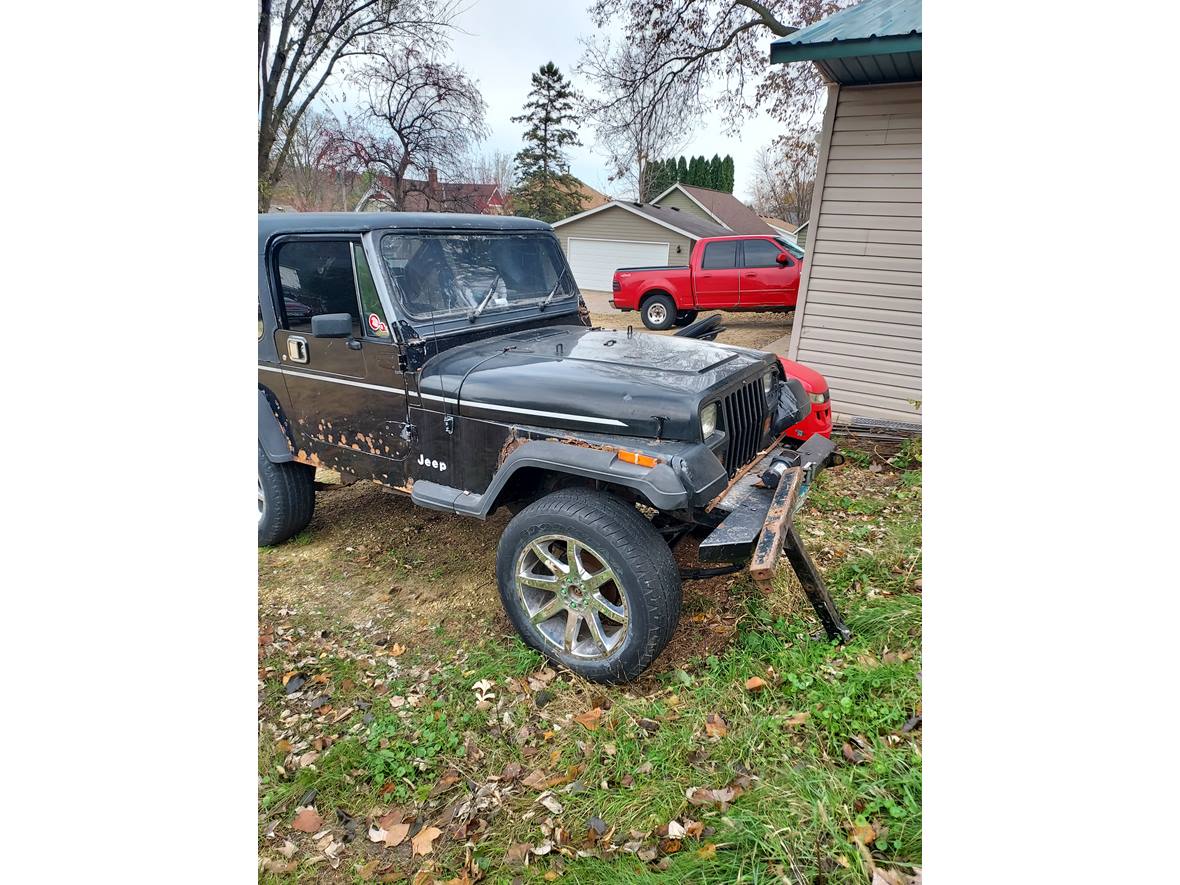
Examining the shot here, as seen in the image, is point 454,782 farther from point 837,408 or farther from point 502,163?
point 502,163

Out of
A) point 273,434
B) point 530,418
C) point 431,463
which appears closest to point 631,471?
point 530,418

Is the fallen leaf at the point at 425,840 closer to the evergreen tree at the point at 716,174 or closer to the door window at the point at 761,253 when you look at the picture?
the door window at the point at 761,253

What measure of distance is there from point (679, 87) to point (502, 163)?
41.6 feet

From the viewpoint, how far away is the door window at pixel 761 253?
14.4 meters

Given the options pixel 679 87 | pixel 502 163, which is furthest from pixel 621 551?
pixel 502 163

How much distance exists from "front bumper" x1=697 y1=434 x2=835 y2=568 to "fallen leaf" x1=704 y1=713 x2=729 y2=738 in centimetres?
65

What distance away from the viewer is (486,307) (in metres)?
3.98

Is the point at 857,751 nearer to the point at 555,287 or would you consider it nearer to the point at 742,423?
the point at 742,423

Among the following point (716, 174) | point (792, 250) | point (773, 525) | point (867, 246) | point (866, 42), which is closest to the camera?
point (773, 525)

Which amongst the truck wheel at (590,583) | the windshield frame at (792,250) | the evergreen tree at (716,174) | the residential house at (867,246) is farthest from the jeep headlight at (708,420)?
the evergreen tree at (716,174)

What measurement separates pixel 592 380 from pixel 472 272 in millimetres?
1332

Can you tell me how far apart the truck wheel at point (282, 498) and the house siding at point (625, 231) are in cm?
2112

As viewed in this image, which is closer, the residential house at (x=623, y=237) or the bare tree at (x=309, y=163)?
the bare tree at (x=309, y=163)

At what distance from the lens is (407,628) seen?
12.5 feet
